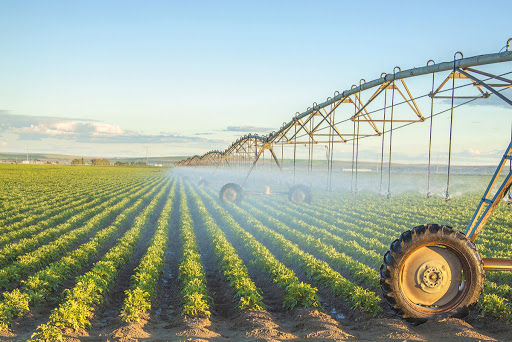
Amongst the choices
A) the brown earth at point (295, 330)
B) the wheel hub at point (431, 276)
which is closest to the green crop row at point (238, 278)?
the brown earth at point (295, 330)

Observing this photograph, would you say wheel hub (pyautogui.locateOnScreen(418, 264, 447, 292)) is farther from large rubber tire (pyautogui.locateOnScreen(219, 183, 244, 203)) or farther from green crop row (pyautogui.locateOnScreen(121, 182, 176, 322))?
large rubber tire (pyautogui.locateOnScreen(219, 183, 244, 203))

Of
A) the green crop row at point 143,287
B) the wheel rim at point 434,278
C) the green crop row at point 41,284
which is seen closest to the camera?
the wheel rim at point 434,278

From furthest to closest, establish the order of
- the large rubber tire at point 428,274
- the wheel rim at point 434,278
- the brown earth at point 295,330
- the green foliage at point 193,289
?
the green foliage at point 193,289
the wheel rim at point 434,278
the brown earth at point 295,330
the large rubber tire at point 428,274

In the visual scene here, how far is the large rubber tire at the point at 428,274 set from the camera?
6555 millimetres

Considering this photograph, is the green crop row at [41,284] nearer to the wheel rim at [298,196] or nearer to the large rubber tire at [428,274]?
the large rubber tire at [428,274]

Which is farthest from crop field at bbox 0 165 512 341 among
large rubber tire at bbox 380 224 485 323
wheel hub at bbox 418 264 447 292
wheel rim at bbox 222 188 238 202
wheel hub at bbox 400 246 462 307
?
wheel rim at bbox 222 188 238 202

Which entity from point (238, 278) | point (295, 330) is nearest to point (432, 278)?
point (295, 330)

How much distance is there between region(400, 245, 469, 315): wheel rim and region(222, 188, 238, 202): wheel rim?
22.3m

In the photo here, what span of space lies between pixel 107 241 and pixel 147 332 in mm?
9872

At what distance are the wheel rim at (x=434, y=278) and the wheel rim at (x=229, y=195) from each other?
2229 centimetres

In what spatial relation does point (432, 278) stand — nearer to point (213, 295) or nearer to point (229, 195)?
point (213, 295)

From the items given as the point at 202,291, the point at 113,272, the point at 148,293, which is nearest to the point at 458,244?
the point at 202,291

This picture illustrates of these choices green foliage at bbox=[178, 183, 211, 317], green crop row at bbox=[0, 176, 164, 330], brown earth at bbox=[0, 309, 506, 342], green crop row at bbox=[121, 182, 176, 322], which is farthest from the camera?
green foliage at bbox=[178, 183, 211, 317]

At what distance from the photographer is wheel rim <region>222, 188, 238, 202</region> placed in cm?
2878
